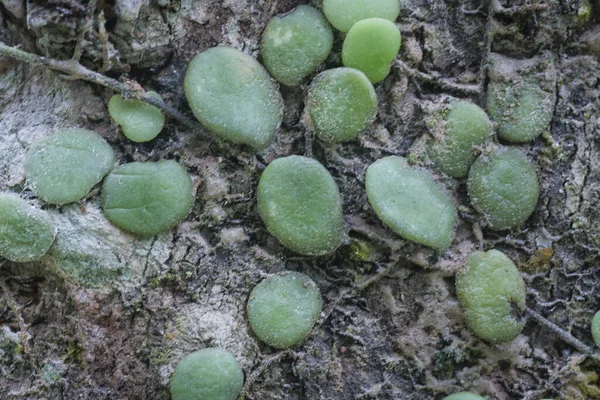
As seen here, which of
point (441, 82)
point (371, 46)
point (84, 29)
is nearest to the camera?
point (84, 29)

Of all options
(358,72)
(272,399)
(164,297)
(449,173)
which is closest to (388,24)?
(358,72)

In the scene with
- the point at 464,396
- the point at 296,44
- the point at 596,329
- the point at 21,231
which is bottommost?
the point at 464,396

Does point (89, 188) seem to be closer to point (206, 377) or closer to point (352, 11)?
point (206, 377)

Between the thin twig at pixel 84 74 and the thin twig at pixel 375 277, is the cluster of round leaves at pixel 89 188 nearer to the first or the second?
the thin twig at pixel 84 74

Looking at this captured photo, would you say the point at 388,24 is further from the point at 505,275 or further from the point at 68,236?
the point at 68,236

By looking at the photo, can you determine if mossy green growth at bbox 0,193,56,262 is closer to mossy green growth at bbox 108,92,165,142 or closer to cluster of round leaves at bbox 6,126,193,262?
cluster of round leaves at bbox 6,126,193,262

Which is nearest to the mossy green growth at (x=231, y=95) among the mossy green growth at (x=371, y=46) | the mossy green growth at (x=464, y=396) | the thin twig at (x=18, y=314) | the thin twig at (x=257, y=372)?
the mossy green growth at (x=371, y=46)

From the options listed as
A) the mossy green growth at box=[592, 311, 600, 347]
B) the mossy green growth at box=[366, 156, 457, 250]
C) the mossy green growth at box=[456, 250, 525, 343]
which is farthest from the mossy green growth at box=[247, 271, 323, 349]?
the mossy green growth at box=[592, 311, 600, 347]

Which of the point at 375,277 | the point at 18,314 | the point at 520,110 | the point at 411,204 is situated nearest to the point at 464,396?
the point at 375,277
